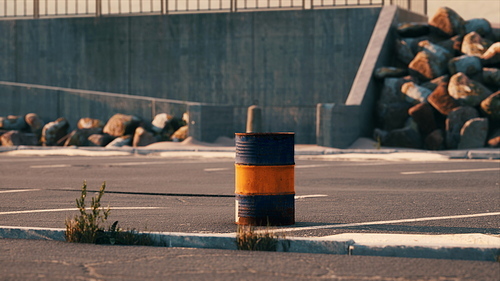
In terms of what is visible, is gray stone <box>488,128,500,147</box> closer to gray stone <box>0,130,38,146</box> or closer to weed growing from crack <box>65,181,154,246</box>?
gray stone <box>0,130,38,146</box>

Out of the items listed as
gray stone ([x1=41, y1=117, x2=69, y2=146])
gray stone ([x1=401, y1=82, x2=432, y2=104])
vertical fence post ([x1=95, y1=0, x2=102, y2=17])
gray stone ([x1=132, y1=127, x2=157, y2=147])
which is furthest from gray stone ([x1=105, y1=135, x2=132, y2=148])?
gray stone ([x1=401, y1=82, x2=432, y2=104])

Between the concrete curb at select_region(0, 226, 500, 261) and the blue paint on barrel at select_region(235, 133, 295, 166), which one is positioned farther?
the blue paint on barrel at select_region(235, 133, 295, 166)

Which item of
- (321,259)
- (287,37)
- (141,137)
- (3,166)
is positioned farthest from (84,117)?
(321,259)

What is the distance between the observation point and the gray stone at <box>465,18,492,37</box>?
31.4 m

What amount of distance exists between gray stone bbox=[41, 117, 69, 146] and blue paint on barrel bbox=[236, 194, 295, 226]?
2399cm

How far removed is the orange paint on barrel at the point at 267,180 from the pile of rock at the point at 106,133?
65.7ft

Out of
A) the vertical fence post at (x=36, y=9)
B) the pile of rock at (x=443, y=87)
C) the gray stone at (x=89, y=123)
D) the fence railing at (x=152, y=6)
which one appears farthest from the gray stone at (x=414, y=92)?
the vertical fence post at (x=36, y=9)

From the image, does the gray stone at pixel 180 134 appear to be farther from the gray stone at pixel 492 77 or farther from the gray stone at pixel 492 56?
the gray stone at pixel 492 56

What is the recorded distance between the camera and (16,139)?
31406 millimetres

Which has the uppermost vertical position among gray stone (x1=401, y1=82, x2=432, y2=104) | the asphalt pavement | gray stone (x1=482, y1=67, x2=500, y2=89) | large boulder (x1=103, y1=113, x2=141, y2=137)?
gray stone (x1=482, y1=67, x2=500, y2=89)

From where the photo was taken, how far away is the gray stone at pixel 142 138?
2894cm

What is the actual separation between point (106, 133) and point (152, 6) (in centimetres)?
747

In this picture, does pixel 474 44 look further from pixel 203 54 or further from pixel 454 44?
pixel 203 54

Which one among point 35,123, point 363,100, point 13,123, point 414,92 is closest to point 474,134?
point 414,92
